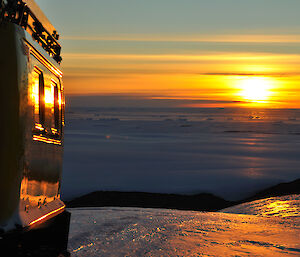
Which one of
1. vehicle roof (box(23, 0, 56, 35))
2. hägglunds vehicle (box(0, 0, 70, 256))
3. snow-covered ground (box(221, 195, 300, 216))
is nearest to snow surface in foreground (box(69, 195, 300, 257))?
snow-covered ground (box(221, 195, 300, 216))

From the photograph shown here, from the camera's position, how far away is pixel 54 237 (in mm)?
6688

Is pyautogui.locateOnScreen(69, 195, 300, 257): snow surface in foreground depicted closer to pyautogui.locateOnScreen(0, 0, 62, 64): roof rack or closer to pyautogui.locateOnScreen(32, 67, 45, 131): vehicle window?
pyautogui.locateOnScreen(0, 0, 62, 64): roof rack

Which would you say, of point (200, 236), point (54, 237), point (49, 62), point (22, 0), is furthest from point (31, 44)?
point (200, 236)

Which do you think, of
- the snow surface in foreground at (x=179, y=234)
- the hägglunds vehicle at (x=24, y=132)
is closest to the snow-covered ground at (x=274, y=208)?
the snow surface in foreground at (x=179, y=234)

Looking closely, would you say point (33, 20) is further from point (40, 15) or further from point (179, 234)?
point (179, 234)

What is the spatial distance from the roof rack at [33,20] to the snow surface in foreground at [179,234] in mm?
3199

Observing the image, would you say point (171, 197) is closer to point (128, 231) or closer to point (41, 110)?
point (128, 231)

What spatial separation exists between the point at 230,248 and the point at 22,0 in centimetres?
569

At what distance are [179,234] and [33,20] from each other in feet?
19.6

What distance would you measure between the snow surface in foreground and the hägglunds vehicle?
311 cm

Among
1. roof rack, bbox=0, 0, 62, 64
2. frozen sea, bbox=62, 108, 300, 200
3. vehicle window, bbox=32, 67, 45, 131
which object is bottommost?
frozen sea, bbox=62, 108, 300, 200

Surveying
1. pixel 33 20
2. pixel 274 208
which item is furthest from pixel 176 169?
pixel 33 20

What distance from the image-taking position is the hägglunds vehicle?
4520mm

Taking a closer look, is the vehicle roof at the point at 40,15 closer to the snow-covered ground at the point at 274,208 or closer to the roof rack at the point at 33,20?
the roof rack at the point at 33,20
